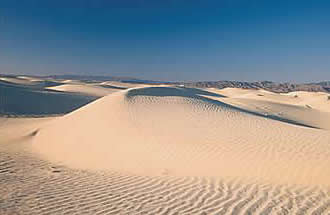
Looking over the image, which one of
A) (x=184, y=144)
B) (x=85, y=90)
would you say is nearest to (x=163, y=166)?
(x=184, y=144)

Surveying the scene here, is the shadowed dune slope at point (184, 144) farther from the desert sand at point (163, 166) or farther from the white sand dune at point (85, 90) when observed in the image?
the white sand dune at point (85, 90)

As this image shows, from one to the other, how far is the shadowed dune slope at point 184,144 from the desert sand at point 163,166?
1.3 inches

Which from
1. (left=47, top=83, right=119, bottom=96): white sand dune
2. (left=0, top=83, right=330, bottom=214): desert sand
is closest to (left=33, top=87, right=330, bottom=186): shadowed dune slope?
(left=0, top=83, right=330, bottom=214): desert sand

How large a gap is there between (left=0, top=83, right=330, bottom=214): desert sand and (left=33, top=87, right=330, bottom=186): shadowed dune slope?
0.03m

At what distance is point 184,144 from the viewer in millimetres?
8453

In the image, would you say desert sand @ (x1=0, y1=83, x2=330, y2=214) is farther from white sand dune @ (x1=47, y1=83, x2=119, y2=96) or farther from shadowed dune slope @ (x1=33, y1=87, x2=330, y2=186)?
white sand dune @ (x1=47, y1=83, x2=119, y2=96)

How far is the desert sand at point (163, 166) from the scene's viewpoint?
14.5ft

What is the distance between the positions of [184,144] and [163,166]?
1.69m

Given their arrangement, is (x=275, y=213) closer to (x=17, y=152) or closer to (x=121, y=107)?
(x=17, y=152)

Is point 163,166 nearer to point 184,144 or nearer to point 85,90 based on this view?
point 184,144

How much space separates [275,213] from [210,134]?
215 inches

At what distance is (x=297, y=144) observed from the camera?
8086 mm

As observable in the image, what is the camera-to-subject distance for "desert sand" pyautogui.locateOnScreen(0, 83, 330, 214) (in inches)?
174

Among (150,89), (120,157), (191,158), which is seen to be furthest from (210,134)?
(150,89)
